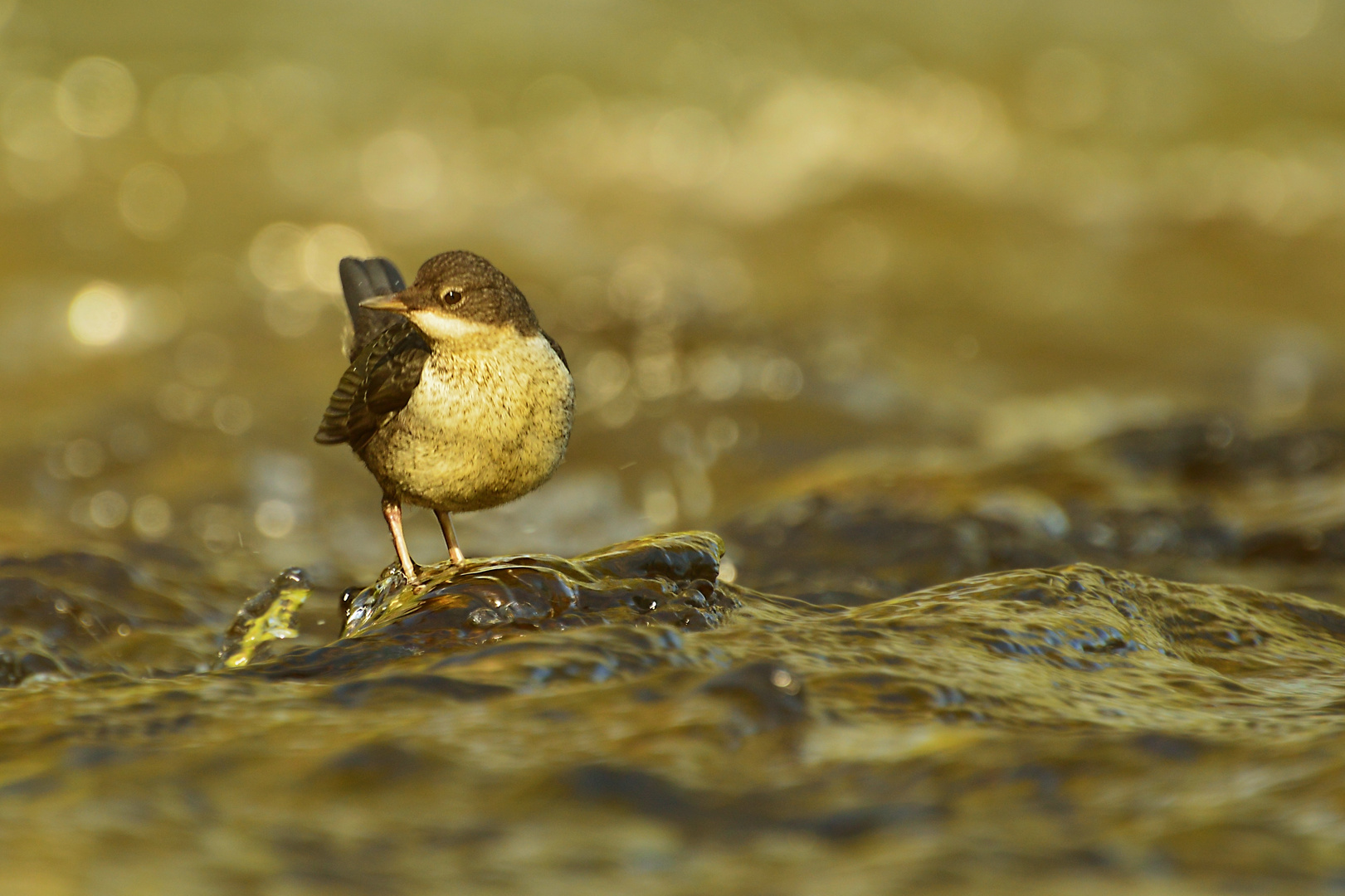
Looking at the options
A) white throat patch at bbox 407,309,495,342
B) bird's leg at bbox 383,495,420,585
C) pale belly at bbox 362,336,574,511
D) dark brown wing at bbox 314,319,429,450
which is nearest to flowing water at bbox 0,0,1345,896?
bird's leg at bbox 383,495,420,585

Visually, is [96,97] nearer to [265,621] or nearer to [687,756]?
[265,621]

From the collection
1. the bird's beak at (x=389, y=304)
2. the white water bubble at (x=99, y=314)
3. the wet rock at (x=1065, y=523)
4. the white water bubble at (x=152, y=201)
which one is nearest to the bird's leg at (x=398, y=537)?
the bird's beak at (x=389, y=304)

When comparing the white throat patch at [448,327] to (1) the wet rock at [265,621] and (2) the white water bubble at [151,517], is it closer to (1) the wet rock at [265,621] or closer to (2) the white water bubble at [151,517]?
(1) the wet rock at [265,621]

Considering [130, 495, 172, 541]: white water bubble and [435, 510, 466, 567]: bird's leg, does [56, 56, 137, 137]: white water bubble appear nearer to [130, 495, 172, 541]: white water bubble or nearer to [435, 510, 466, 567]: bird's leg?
[130, 495, 172, 541]: white water bubble

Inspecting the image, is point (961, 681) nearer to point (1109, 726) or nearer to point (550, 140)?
point (1109, 726)

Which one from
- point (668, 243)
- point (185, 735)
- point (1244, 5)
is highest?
point (1244, 5)

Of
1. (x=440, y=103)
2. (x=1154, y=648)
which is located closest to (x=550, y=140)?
(x=440, y=103)

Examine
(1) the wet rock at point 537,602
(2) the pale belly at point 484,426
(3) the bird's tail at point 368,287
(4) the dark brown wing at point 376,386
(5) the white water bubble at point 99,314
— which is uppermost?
(5) the white water bubble at point 99,314
